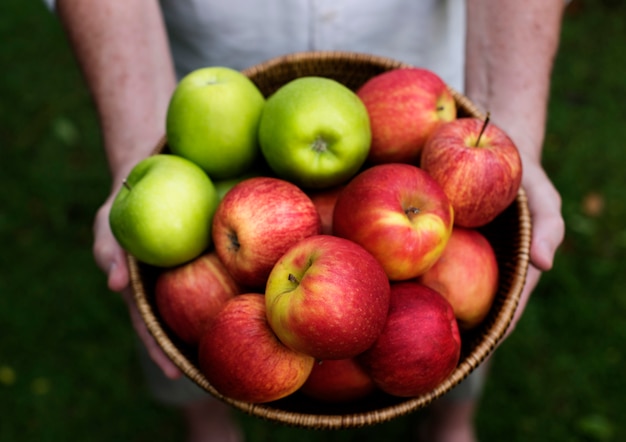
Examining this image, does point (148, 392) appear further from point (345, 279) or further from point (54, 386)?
point (345, 279)

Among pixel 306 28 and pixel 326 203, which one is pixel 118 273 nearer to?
pixel 326 203

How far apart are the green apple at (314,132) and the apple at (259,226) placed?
0.07 meters

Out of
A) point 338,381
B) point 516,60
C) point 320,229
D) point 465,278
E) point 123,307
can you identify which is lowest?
point 123,307

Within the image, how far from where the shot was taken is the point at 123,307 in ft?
8.52

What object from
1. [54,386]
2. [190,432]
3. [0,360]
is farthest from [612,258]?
[0,360]

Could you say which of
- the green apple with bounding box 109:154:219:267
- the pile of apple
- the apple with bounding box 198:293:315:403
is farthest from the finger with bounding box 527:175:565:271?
the green apple with bounding box 109:154:219:267

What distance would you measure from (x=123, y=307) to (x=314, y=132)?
1621 mm

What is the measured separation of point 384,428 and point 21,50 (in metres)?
2.82

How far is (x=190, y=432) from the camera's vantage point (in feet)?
7.59

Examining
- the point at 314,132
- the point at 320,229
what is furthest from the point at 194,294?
the point at 314,132

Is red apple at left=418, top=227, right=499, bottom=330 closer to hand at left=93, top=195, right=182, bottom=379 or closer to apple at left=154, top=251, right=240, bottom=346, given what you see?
apple at left=154, top=251, right=240, bottom=346

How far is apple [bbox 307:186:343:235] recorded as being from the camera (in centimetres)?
137

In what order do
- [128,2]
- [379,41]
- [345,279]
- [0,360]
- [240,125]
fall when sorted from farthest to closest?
1. [0,360]
2. [379,41]
3. [128,2]
4. [240,125]
5. [345,279]

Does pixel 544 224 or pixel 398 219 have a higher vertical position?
pixel 398 219
